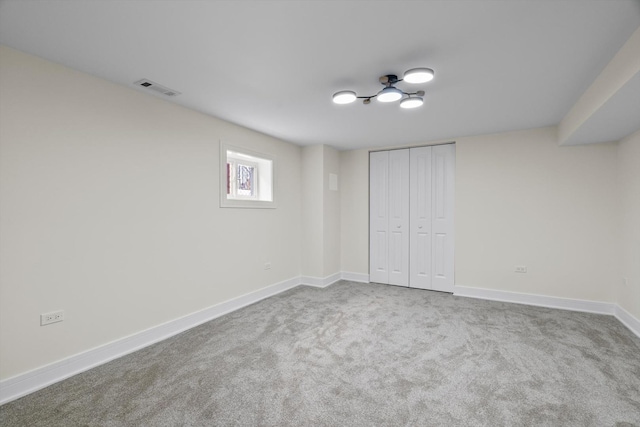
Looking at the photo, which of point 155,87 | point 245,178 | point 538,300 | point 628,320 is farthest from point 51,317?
point 628,320

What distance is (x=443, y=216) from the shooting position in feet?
15.8

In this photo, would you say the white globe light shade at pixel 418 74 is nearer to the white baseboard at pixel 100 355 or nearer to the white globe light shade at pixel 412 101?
the white globe light shade at pixel 412 101

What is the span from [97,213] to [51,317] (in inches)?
34.2

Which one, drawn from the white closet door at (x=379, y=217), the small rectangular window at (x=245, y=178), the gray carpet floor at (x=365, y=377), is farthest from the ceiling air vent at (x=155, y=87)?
the white closet door at (x=379, y=217)

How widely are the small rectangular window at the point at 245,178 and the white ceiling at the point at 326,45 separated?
0.93 m

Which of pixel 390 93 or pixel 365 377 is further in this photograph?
pixel 390 93

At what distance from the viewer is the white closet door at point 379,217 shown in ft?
17.4

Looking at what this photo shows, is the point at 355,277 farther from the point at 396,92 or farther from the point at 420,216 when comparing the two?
the point at 396,92

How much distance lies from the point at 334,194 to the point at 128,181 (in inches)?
134

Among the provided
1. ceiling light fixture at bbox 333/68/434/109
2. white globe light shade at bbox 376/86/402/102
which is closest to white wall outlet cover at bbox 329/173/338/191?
ceiling light fixture at bbox 333/68/434/109

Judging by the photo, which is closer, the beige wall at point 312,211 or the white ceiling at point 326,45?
the white ceiling at point 326,45

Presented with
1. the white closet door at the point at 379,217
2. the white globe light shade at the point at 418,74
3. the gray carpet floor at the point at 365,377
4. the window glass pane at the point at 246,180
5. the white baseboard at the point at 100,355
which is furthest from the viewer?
the white closet door at the point at 379,217

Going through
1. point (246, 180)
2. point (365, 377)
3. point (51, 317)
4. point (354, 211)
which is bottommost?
point (365, 377)

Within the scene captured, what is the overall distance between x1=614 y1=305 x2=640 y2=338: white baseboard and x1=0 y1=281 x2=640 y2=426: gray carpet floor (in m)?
0.08
